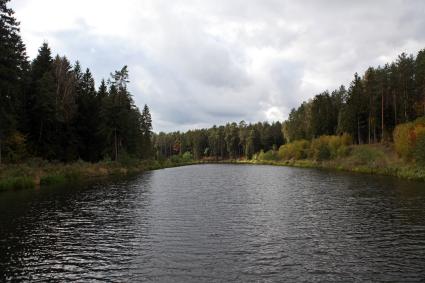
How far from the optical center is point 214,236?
22.7 meters

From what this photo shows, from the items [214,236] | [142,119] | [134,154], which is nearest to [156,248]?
[214,236]

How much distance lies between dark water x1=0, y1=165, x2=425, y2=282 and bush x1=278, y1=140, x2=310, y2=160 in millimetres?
→ 96531

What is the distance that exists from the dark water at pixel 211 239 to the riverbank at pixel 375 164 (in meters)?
24.8

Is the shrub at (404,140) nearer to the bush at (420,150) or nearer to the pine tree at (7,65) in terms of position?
the bush at (420,150)

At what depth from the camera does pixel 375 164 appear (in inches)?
3061

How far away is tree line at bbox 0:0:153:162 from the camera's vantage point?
47.6m

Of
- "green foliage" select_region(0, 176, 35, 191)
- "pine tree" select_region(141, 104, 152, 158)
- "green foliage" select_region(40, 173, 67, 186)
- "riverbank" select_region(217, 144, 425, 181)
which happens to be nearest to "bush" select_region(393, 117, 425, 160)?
"riverbank" select_region(217, 144, 425, 181)

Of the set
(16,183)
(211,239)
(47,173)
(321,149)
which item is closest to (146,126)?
(321,149)

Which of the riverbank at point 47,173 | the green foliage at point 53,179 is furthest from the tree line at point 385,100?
the green foliage at point 53,179

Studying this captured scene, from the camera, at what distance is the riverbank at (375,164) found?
61.3 m

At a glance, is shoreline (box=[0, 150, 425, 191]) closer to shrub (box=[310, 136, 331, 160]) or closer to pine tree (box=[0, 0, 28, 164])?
pine tree (box=[0, 0, 28, 164])

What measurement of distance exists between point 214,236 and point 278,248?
4.30m

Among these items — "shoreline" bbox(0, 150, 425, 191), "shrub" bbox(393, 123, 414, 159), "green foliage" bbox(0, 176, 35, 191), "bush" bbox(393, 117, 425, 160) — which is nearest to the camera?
"green foliage" bbox(0, 176, 35, 191)

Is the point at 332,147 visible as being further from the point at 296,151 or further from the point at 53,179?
the point at 53,179
